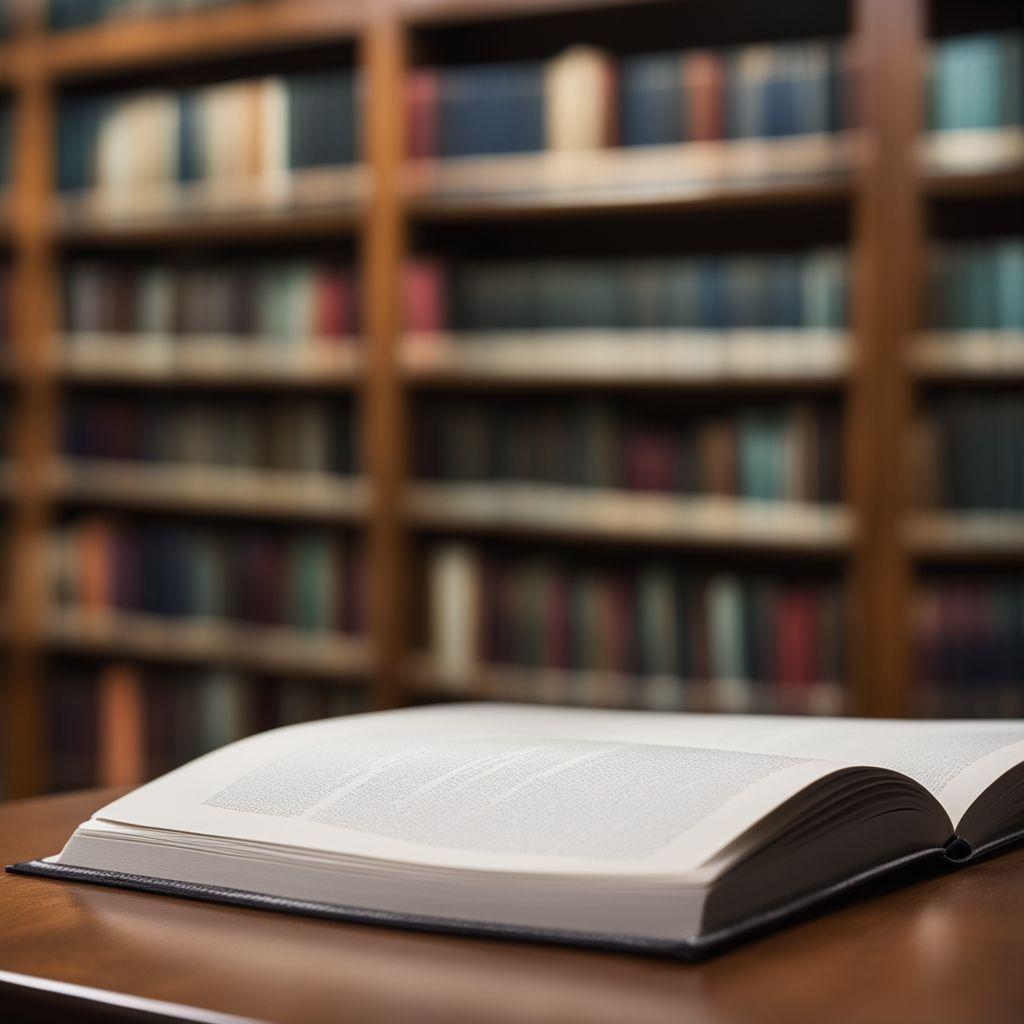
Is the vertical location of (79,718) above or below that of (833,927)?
below

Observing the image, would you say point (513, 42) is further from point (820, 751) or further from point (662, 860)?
point (662, 860)

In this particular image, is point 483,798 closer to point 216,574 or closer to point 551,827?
point 551,827

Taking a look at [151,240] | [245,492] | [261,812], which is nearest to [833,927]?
[261,812]

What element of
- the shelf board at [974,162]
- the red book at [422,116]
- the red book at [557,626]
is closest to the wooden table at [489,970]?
the shelf board at [974,162]

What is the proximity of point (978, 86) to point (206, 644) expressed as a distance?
1.78 metres

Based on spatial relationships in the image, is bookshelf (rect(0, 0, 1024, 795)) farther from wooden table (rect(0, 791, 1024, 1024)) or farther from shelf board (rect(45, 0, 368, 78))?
wooden table (rect(0, 791, 1024, 1024))

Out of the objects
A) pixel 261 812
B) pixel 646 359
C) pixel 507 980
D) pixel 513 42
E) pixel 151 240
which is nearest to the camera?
pixel 507 980

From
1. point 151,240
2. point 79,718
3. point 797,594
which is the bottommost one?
point 79,718

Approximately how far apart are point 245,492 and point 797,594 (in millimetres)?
1144

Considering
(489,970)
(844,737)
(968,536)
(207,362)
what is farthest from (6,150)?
(489,970)

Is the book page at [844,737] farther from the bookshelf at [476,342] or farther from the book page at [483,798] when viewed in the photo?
the bookshelf at [476,342]

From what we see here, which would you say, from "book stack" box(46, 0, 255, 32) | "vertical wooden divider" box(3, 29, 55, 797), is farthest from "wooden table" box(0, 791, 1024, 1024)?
"book stack" box(46, 0, 255, 32)

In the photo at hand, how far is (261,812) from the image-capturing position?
0.65 m

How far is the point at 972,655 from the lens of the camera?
225cm
